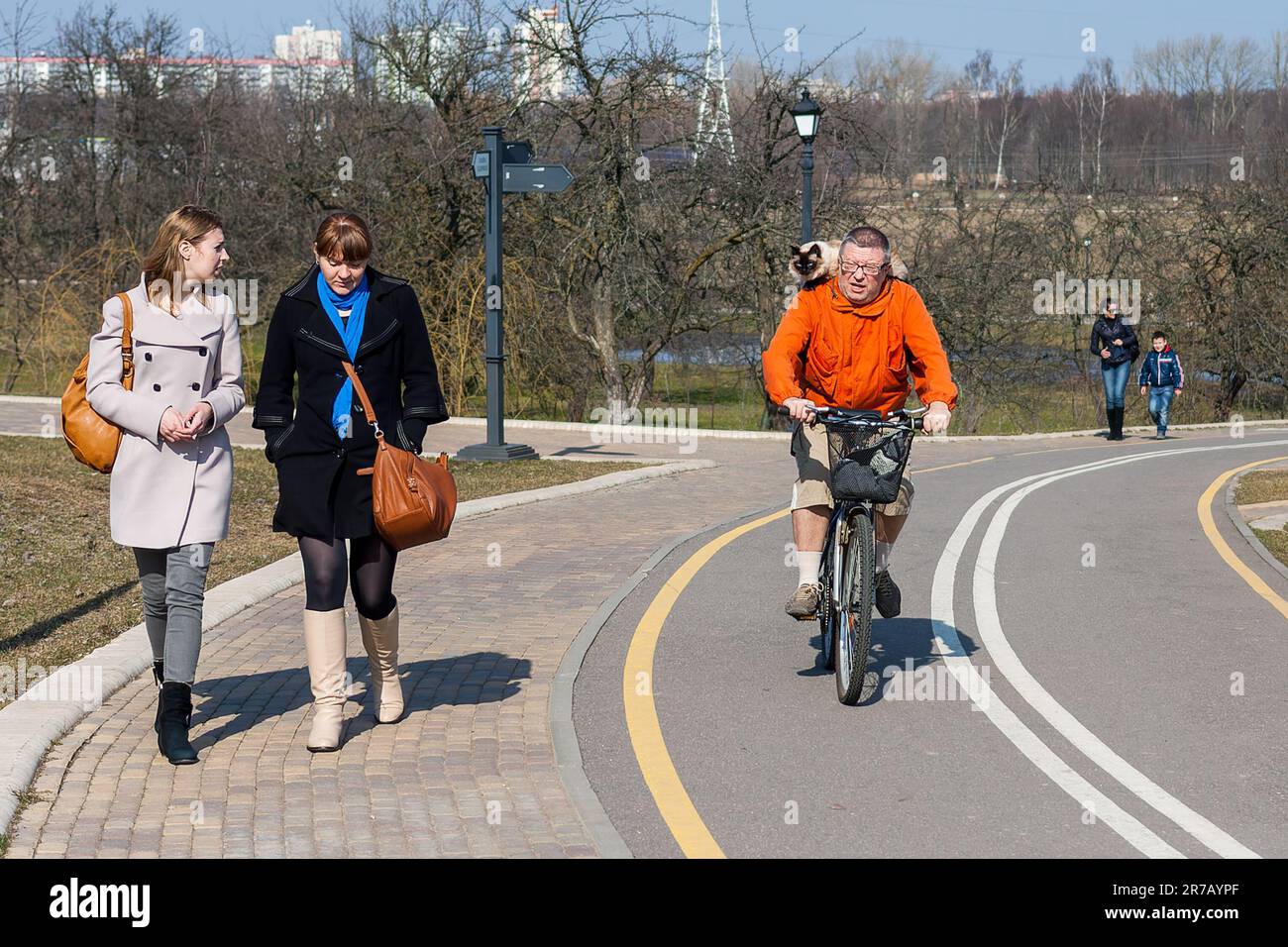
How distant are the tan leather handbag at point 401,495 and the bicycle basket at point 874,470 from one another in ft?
5.79

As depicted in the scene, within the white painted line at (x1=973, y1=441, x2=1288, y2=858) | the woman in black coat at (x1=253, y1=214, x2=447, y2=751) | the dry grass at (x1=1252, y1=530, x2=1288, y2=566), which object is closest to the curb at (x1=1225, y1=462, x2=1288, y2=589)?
the dry grass at (x1=1252, y1=530, x2=1288, y2=566)

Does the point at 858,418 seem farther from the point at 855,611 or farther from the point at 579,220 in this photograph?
the point at 579,220

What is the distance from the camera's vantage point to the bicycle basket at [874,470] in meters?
6.58

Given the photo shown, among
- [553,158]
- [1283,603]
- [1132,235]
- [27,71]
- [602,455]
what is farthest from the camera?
[1132,235]

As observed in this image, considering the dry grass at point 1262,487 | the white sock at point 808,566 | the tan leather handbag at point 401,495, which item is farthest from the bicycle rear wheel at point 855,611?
the dry grass at point 1262,487

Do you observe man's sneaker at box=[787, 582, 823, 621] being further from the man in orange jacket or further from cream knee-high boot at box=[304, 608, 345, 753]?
cream knee-high boot at box=[304, 608, 345, 753]

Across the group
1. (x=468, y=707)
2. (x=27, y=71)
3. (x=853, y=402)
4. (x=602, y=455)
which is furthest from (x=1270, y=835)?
(x=27, y=71)

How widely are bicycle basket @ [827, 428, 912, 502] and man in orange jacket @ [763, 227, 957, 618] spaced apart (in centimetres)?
14

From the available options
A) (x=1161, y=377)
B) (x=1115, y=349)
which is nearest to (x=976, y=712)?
(x=1115, y=349)

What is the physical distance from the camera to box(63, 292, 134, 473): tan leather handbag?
5.71 metres

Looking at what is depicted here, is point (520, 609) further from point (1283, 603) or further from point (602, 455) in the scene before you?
point (602, 455)

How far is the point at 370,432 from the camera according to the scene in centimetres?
584

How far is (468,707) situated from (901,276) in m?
2.77

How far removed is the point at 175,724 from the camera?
18.7 ft
